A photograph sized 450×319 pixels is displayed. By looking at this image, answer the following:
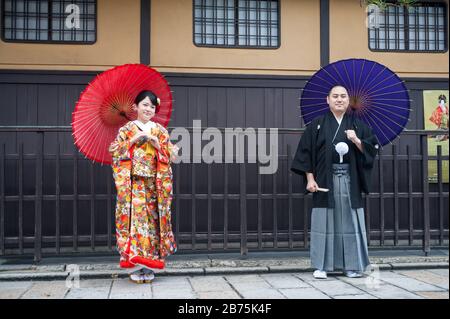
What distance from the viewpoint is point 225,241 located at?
6.17 metres

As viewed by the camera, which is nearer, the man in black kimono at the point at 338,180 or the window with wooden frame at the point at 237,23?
the man in black kimono at the point at 338,180

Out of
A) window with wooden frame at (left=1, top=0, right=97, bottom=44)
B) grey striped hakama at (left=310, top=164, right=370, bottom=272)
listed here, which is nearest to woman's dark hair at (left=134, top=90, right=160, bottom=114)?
grey striped hakama at (left=310, top=164, right=370, bottom=272)

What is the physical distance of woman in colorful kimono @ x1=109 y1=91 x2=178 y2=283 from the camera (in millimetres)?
4996

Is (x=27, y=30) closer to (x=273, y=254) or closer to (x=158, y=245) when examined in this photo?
(x=158, y=245)

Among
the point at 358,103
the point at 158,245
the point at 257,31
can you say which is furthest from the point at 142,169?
the point at 257,31

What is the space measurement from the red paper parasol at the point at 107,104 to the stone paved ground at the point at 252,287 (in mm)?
1293

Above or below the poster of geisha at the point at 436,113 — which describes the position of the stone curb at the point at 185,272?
below

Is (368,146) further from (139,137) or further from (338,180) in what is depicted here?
(139,137)

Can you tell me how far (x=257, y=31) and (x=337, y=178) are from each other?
3.05 metres

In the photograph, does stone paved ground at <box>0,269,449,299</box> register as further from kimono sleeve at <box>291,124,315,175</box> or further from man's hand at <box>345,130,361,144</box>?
man's hand at <box>345,130,361,144</box>

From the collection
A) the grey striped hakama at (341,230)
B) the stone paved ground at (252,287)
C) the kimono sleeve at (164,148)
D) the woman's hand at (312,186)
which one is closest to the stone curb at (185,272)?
the stone paved ground at (252,287)

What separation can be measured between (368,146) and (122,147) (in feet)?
8.06

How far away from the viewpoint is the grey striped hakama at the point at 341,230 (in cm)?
523

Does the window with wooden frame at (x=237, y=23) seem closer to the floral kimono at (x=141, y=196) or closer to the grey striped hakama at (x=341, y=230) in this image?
the floral kimono at (x=141, y=196)
